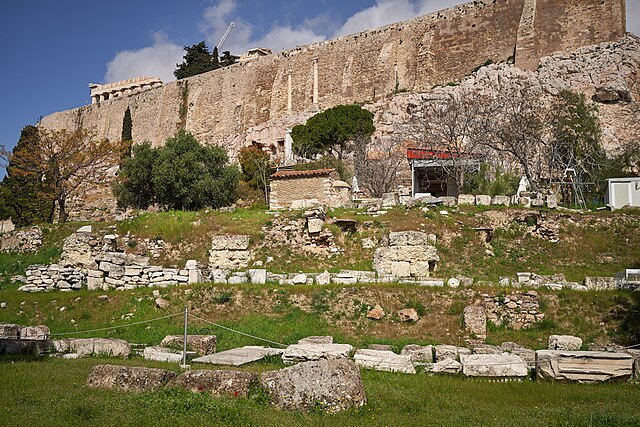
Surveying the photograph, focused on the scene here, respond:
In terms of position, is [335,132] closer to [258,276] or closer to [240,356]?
[258,276]

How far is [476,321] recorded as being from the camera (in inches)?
520

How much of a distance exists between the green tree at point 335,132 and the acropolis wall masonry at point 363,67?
4.42 m

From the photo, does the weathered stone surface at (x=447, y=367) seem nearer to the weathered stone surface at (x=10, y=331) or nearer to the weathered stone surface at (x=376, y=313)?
the weathered stone surface at (x=376, y=313)

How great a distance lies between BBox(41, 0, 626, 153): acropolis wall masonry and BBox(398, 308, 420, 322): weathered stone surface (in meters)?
26.8

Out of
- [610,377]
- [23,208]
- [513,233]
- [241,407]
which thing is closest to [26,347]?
[241,407]

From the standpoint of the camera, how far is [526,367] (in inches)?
359

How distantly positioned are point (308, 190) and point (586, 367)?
1739 cm

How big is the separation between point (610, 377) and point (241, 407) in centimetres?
556

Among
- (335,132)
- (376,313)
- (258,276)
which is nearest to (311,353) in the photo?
(376,313)

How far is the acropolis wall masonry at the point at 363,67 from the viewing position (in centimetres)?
3600

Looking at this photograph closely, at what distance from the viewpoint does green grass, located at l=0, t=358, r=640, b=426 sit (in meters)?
6.30

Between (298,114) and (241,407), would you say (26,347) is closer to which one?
(241,407)

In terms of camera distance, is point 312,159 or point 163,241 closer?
point 163,241

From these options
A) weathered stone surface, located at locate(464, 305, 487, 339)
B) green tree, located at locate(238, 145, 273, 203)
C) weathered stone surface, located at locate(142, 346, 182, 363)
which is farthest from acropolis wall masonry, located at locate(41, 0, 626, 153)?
weathered stone surface, located at locate(142, 346, 182, 363)
